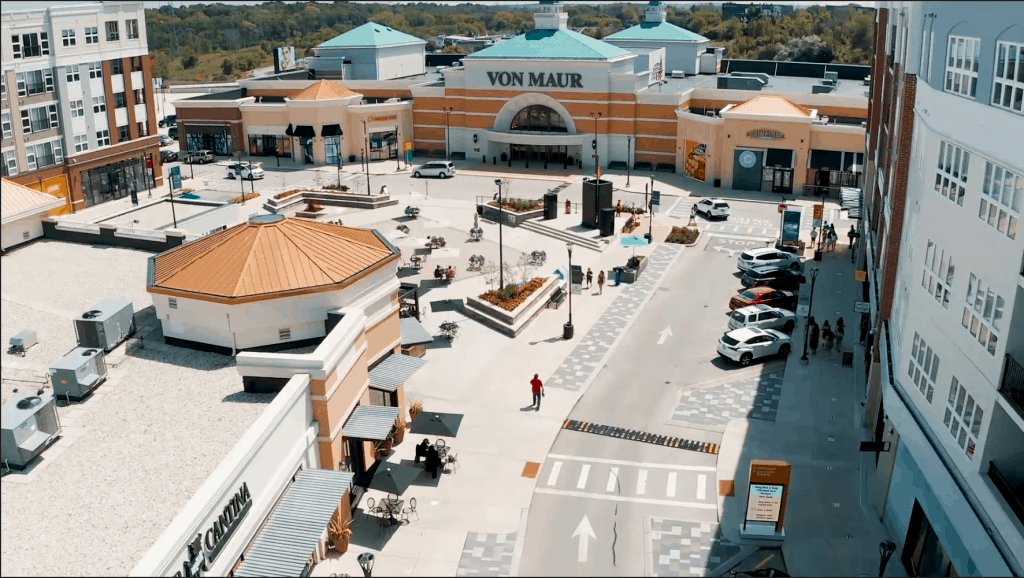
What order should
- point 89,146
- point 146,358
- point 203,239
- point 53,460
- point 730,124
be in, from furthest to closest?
point 730,124
point 89,146
point 203,239
point 146,358
point 53,460

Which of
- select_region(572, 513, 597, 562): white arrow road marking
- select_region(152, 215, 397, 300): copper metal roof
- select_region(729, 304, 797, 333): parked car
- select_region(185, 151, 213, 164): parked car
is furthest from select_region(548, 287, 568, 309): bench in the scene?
select_region(185, 151, 213, 164): parked car

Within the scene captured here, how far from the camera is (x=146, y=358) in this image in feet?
78.7

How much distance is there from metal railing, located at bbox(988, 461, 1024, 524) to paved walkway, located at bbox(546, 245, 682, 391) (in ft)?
57.3

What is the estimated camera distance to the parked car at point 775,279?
4516 cm

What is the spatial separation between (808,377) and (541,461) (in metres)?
13.1

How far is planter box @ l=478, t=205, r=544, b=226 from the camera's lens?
5812 cm

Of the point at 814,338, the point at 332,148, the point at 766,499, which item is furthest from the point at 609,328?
the point at 332,148

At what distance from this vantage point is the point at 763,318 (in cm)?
3909

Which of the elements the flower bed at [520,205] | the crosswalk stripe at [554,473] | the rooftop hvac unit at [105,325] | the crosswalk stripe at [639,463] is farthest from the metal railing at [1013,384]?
the flower bed at [520,205]

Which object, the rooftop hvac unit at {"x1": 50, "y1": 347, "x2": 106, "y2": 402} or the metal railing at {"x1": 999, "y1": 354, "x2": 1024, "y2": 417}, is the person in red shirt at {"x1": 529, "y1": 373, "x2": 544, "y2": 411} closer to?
the rooftop hvac unit at {"x1": 50, "y1": 347, "x2": 106, "y2": 402}

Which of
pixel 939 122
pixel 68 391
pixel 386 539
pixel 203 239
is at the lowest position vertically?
pixel 386 539

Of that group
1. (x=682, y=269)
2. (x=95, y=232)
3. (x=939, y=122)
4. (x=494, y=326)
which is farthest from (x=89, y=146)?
(x=939, y=122)

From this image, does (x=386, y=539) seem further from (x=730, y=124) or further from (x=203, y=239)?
(x=730, y=124)

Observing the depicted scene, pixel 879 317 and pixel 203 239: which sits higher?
pixel 203 239
